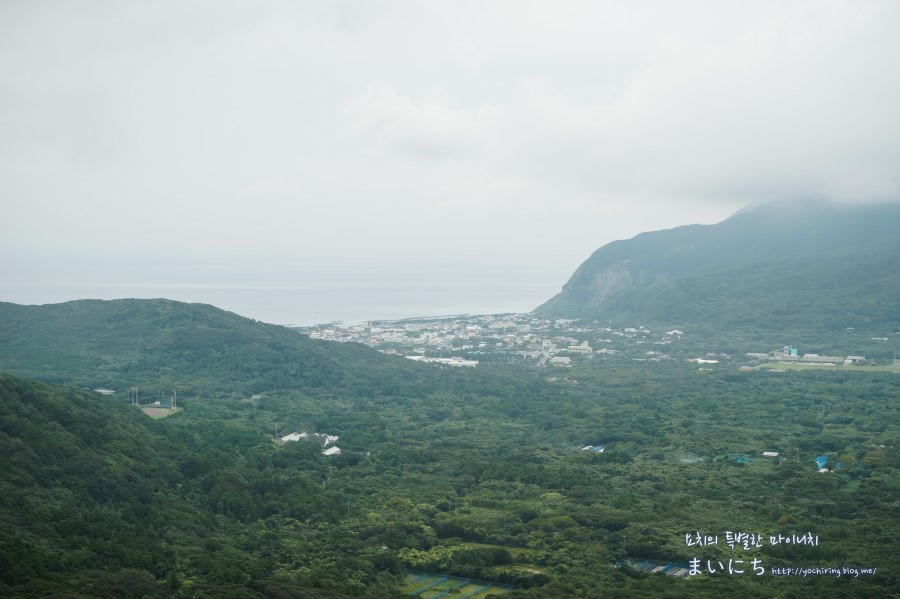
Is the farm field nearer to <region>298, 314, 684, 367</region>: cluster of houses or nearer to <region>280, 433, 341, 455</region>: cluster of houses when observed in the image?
<region>280, 433, 341, 455</region>: cluster of houses

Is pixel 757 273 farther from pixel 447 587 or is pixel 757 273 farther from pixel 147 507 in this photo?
pixel 147 507

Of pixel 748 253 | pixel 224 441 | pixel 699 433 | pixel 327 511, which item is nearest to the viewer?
pixel 327 511

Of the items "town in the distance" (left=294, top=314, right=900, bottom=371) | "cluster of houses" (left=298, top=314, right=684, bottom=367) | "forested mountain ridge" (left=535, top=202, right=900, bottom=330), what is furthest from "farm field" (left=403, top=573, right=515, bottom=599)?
"forested mountain ridge" (left=535, top=202, right=900, bottom=330)

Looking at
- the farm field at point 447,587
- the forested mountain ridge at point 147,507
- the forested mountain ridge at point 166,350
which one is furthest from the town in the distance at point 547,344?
the farm field at point 447,587

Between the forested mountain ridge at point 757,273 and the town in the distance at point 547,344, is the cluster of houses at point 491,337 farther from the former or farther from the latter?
the forested mountain ridge at point 757,273

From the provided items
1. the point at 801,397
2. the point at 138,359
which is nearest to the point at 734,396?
the point at 801,397

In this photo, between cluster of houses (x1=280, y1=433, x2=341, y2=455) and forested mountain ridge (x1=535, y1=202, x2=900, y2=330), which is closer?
cluster of houses (x1=280, y1=433, x2=341, y2=455)

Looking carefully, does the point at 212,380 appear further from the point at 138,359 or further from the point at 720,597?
the point at 720,597
